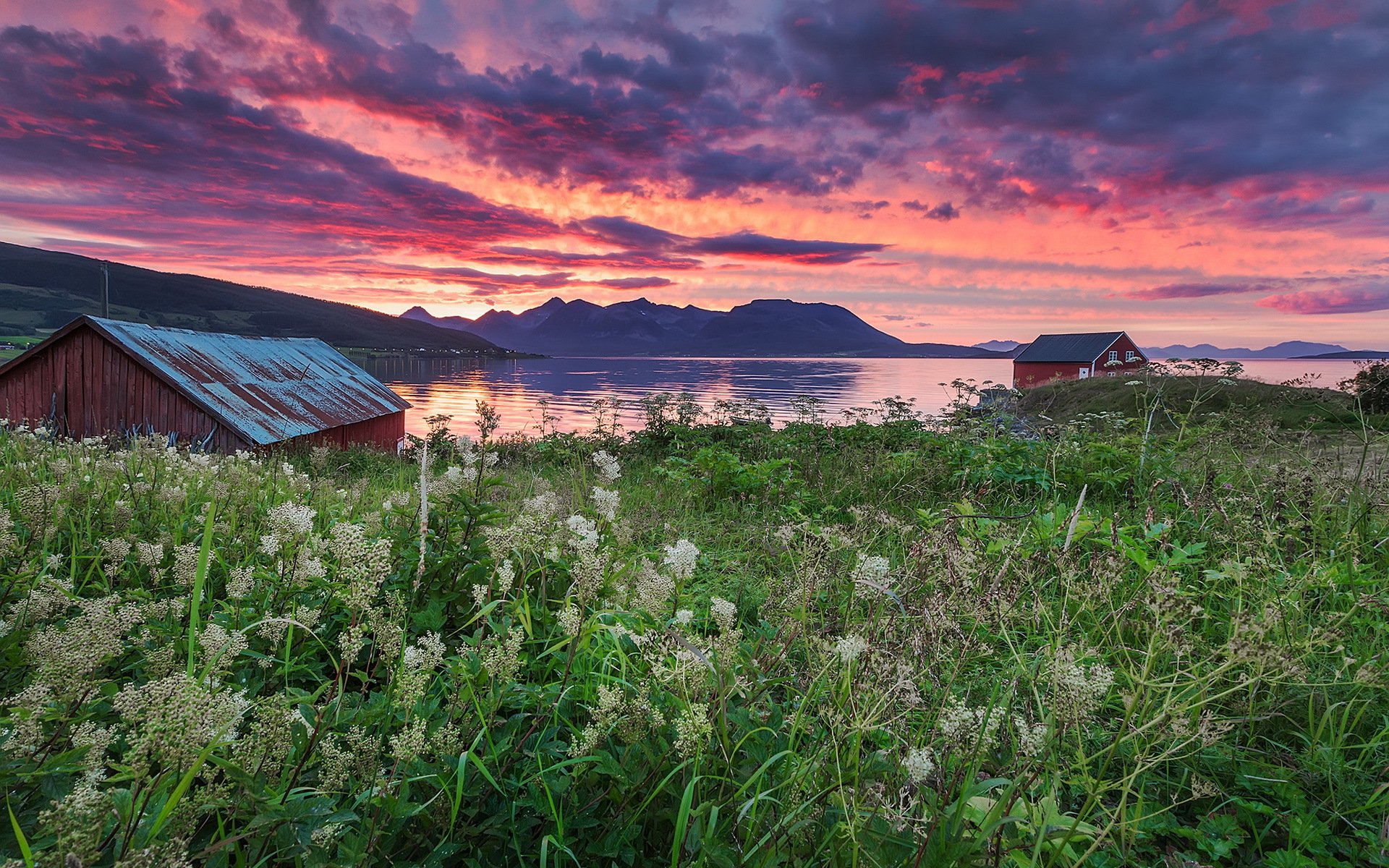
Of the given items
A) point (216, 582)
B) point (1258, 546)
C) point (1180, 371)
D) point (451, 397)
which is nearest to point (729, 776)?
point (216, 582)

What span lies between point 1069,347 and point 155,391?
2954 inches

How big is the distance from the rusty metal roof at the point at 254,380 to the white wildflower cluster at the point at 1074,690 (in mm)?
20442

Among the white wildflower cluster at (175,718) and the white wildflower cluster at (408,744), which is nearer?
the white wildflower cluster at (175,718)

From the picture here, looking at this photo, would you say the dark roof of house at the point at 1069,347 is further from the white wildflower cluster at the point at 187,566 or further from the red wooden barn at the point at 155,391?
the white wildflower cluster at the point at 187,566

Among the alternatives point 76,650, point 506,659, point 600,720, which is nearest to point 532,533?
point 506,659

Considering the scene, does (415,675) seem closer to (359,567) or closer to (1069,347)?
(359,567)

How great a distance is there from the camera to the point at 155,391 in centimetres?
1842

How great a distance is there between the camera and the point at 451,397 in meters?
70.7

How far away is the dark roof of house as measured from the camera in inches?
2549

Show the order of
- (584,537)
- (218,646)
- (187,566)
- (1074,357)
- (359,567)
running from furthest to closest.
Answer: (1074,357), (584,537), (187,566), (359,567), (218,646)

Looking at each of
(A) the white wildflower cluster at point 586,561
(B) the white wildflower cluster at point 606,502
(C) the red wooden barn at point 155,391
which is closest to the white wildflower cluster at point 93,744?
(A) the white wildflower cluster at point 586,561

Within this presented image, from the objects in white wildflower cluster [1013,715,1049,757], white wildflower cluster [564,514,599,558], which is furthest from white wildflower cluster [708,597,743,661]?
white wildflower cluster [1013,715,1049,757]

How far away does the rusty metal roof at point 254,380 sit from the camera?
18.2 m

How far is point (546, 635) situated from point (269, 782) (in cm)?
133
